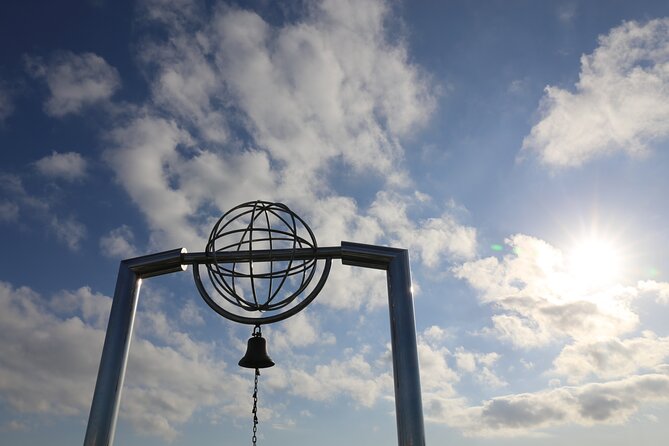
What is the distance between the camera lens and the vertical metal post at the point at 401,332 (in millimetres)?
6695

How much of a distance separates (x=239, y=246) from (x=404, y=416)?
4.17m

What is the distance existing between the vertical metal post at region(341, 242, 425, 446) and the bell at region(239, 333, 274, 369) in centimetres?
214

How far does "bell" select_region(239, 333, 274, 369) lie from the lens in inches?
340

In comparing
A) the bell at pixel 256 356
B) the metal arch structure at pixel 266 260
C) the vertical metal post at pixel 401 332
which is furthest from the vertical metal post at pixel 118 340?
the vertical metal post at pixel 401 332

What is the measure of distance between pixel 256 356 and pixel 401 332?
9.31 feet

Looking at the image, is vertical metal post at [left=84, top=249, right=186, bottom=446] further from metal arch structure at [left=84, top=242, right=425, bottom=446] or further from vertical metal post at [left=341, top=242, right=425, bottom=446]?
vertical metal post at [left=341, top=242, right=425, bottom=446]

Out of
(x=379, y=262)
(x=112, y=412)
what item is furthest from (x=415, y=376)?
(x=112, y=412)

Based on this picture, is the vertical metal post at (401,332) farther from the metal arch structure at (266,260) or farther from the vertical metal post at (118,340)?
the vertical metal post at (118,340)

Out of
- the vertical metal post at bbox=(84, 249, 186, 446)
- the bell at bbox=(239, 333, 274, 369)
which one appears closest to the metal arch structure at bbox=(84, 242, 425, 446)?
the vertical metal post at bbox=(84, 249, 186, 446)

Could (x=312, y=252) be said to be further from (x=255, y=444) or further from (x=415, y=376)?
(x=255, y=444)

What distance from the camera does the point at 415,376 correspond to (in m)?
6.96

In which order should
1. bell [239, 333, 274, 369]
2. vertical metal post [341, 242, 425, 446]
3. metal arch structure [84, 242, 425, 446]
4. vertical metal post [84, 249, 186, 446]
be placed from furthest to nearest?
bell [239, 333, 274, 369] → vertical metal post [84, 249, 186, 446] → metal arch structure [84, 242, 425, 446] → vertical metal post [341, 242, 425, 446]

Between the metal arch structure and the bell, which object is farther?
the bell

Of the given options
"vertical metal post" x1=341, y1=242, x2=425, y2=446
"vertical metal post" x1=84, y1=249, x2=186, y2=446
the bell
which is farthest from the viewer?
the bell
